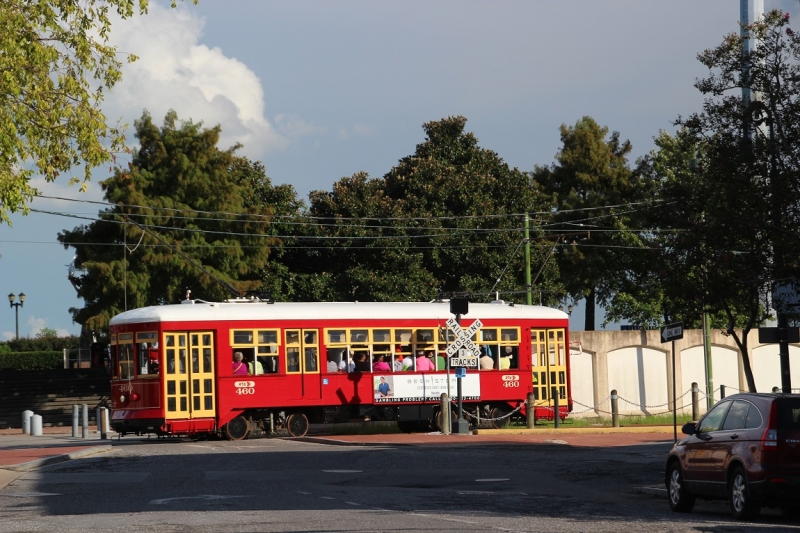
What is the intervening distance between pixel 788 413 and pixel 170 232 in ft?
126

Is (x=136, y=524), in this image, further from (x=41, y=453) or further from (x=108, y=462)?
(x=41, y=453)

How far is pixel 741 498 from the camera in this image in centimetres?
1392

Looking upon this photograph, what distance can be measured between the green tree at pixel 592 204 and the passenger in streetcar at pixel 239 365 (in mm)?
29320

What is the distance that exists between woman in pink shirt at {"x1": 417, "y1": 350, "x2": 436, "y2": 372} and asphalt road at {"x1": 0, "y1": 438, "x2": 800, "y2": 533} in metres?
5.62

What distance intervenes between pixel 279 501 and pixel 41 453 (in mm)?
10936

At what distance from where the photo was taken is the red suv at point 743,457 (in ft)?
44.2

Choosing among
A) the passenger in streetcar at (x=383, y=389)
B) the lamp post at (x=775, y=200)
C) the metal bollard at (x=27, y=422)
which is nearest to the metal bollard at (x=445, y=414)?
the passenger in streetcar at (x=383, y=389)

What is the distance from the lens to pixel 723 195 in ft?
61.2

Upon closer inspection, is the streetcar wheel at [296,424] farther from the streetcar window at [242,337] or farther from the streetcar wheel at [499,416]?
the streetcar wheel at [499,416]

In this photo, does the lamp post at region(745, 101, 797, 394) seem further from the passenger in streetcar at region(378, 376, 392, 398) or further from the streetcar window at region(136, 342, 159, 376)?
the streetcar window at region(136, 342, 159, 376)

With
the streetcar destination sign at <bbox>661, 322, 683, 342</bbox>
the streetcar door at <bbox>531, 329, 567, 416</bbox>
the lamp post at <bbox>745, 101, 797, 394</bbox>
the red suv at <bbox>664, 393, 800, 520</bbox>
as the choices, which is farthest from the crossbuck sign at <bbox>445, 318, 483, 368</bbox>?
the red suv at <bbox>664, 393, 800, 520</bbox>

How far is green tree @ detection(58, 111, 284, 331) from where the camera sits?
1890 inches

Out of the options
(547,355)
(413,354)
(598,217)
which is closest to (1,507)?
(413,354)

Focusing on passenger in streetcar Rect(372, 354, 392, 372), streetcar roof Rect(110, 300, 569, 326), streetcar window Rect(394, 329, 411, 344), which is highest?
streetcar roof Rect(110, 300, 569, 326)
